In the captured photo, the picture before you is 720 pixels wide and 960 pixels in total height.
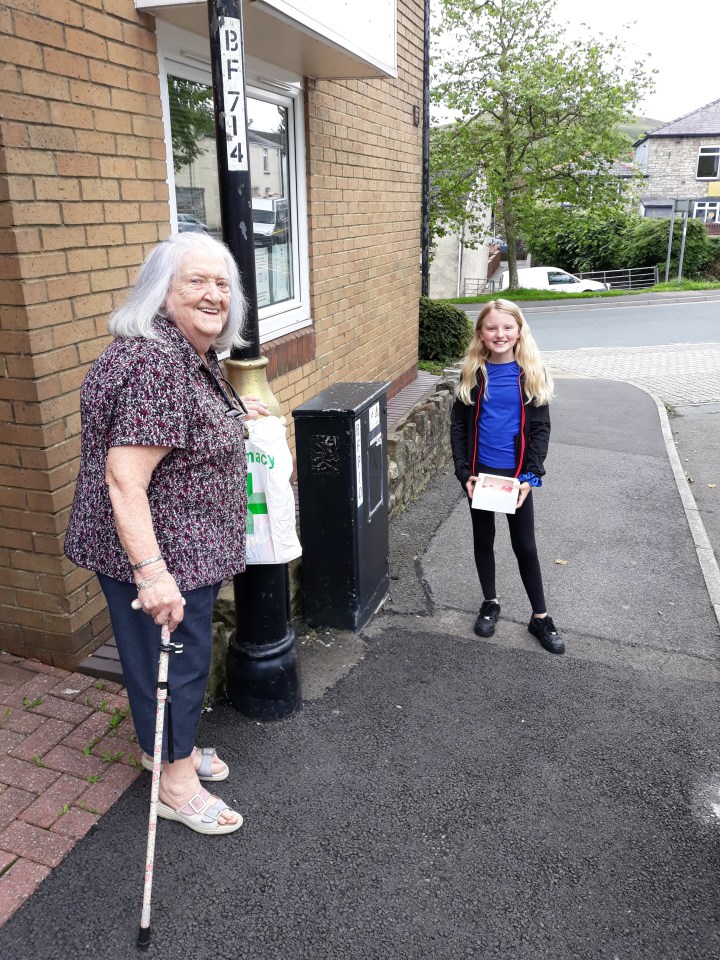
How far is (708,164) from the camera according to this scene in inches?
1898

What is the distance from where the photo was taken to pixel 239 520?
271 centimetres

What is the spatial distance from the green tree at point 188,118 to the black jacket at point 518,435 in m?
2.16

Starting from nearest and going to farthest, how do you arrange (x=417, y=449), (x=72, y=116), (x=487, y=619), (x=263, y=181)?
(x=72, y=116), (x=487, y=619), (x=263, y=181), (x=417, y=449)

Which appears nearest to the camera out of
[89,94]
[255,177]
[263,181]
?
[89,94]

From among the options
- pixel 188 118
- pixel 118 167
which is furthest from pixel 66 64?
pixel 188 118

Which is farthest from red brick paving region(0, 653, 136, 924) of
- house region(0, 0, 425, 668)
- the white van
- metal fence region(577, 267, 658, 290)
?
metal fence region(577, 267, 658, 290)

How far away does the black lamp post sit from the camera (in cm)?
283

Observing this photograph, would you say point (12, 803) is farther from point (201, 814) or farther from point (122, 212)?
point (122, 212)

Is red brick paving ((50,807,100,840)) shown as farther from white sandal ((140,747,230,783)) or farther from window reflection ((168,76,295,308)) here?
window reflection ((168,76,295,308))

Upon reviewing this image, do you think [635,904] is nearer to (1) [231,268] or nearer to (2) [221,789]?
(2) [221,789]

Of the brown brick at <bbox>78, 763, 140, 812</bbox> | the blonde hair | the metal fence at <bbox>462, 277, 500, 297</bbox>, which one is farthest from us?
the metal fence at <bbox>462, 277, 500, 297</bbox>

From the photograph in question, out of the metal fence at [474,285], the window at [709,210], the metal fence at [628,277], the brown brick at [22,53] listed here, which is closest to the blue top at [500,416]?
the brown brick at [22,53]

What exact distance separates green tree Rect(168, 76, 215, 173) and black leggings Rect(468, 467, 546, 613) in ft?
8.22

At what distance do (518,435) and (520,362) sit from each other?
1.20ft
